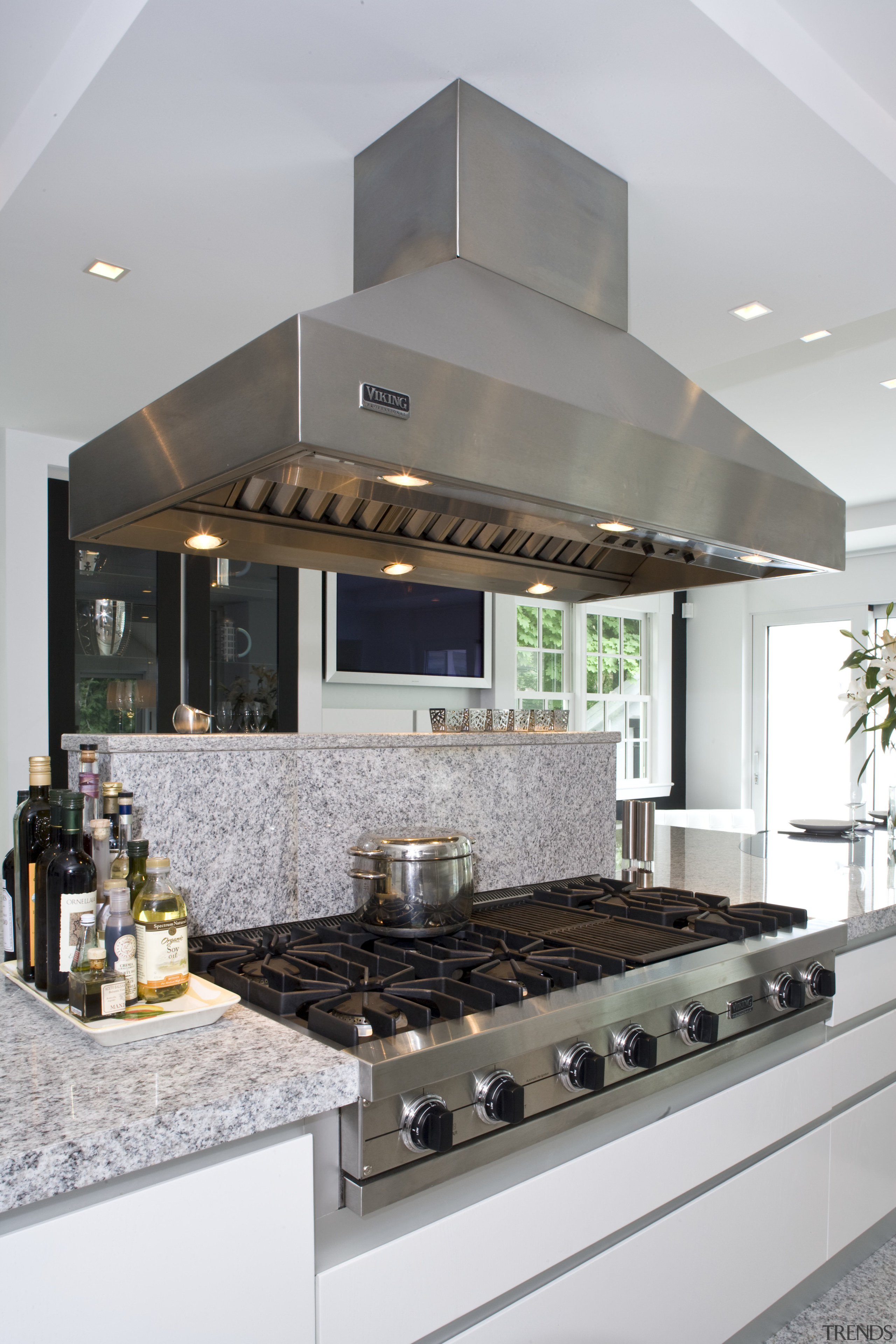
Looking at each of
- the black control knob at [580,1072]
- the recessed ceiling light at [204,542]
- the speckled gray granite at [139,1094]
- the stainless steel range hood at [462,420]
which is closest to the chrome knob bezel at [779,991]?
the black control knob at [580,1072]

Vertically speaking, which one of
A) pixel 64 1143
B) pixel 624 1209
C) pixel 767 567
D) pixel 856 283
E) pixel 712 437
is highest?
pixel 856 283

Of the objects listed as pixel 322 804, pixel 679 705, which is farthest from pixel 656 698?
pixel 322 804

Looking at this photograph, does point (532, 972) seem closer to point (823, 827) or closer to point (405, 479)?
point (405, 479)

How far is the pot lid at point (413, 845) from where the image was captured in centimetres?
162

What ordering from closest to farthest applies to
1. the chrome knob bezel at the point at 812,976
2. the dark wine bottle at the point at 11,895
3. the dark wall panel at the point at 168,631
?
the dark wine bottle at the point at 11,895 < the chrome knob bezel at the point at 812,976 < the dark wall panel at the point at 168,631

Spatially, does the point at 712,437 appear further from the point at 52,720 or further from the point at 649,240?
the point at 52,720

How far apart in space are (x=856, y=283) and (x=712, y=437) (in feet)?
2.82

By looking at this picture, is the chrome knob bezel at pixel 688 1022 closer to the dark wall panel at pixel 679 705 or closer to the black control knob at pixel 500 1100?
the black control knob at pixel 500 1100

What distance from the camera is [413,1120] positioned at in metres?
1.11

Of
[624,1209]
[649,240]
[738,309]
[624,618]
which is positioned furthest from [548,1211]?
[624,618]

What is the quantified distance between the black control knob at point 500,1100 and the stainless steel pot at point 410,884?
0.45m

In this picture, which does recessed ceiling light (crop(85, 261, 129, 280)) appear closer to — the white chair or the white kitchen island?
the white kitchen island

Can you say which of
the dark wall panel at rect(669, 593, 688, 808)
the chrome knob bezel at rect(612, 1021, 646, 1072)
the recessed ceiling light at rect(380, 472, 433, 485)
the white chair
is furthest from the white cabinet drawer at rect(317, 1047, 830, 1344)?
the dark wall panel at rect(669, 593, 688, 808)

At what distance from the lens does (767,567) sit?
197 centimetres
